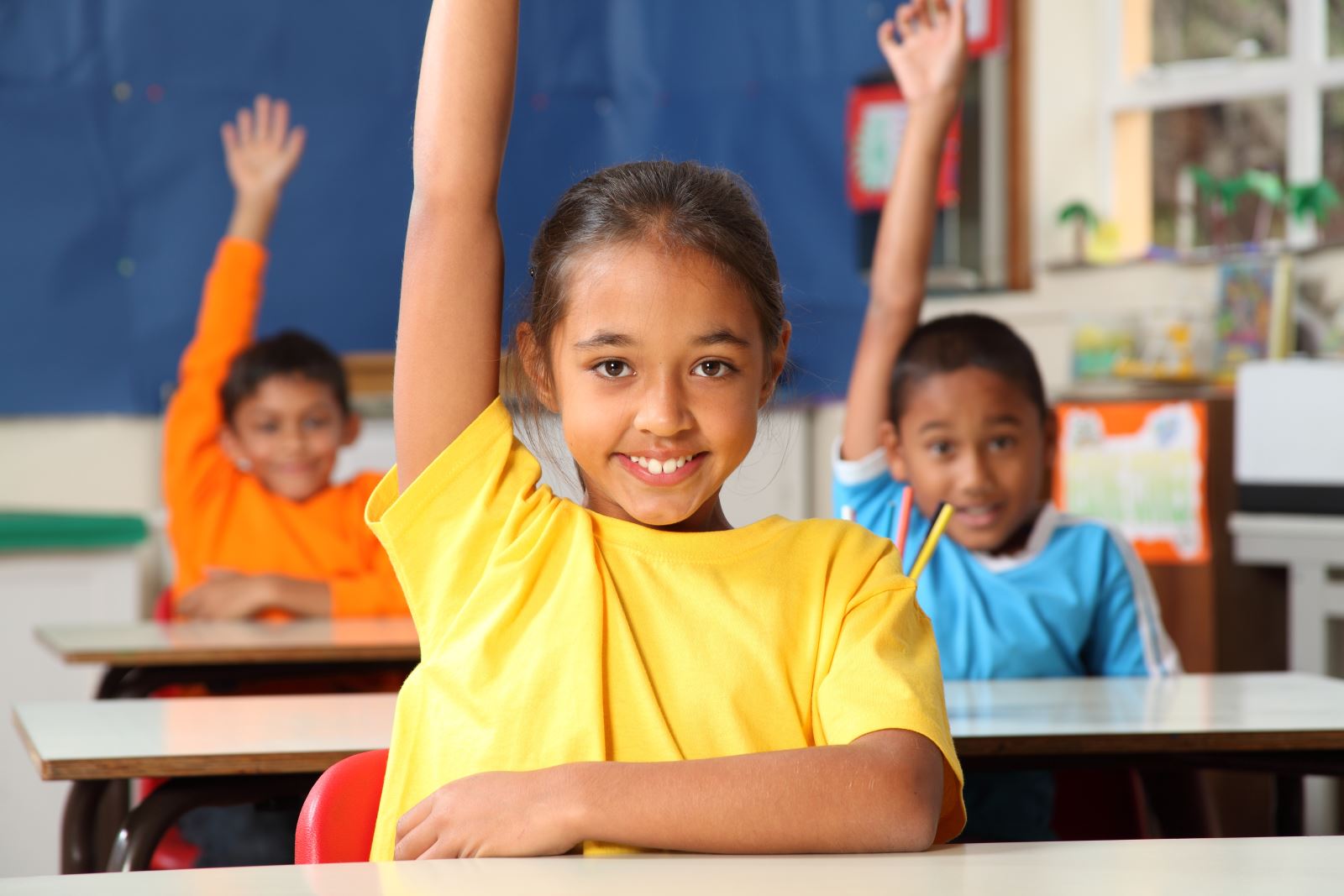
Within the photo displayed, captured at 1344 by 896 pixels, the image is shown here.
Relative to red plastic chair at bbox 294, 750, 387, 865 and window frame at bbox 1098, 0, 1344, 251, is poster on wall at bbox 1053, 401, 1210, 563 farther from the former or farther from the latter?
red plastic chair at bbox 294, 750, 387, 865

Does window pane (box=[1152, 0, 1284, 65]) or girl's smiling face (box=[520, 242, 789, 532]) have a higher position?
window pane (box=[1152, 0, 1284, 65])

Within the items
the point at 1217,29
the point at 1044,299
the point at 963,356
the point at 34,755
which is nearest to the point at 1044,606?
the point at 963,356

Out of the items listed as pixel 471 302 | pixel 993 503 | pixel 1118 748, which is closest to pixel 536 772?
pixel 471 302

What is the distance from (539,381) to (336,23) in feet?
9.11

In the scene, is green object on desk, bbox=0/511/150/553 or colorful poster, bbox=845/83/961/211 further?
colorful poster, bbox=845/83/961/211

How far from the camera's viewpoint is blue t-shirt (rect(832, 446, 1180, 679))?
76.1 inches

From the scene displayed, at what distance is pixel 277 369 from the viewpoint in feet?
9.54

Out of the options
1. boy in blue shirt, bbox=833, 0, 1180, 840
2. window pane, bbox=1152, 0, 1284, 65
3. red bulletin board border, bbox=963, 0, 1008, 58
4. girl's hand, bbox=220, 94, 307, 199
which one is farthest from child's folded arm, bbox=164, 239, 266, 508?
window pane, bbox=1152, 0, 1284, 65

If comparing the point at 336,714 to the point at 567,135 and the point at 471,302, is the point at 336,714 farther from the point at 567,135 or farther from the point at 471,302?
the point at 567,135

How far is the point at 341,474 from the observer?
3.55m

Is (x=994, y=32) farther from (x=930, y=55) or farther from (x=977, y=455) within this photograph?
(x=977, y=455)

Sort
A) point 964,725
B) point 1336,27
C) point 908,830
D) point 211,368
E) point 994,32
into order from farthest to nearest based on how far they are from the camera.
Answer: point 994,32, point 1336,27, point 211,368, point 964,725, point 908,830

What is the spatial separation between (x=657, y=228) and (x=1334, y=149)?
3074mm

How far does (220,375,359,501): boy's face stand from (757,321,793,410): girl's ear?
187 centimetres
